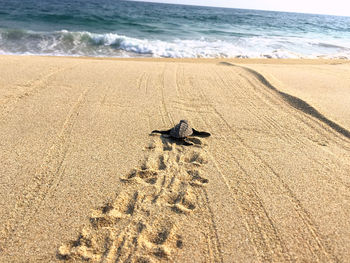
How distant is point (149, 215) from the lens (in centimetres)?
224

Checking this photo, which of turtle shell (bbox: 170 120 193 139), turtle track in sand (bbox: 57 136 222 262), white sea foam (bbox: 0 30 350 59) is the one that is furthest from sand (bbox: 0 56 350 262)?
white sea foam (bbox: 0 30 350 59)

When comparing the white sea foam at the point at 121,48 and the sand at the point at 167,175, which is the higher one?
the white sea foam at the point at 121,48

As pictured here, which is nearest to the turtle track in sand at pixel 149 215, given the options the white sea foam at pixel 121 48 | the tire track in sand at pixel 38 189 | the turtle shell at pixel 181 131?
the turtle shell at pixel 181 131

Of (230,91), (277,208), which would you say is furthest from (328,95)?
(277,208)

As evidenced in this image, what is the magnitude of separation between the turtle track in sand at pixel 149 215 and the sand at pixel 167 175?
0.01 metres

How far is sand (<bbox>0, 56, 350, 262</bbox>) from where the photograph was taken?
2002mm

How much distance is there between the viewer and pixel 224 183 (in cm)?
267

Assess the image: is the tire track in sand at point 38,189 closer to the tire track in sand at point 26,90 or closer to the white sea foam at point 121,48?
the tire track in sand at point 26,90

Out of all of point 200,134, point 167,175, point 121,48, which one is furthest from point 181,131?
point 121,48

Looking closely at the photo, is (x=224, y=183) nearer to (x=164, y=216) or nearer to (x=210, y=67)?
(x=164, y=216)

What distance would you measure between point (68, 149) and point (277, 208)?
8.55 ft

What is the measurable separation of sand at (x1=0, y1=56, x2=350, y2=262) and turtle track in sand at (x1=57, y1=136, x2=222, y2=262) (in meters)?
0.01

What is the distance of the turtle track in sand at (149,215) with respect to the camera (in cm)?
192

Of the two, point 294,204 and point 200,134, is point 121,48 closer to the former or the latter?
point 200,134
